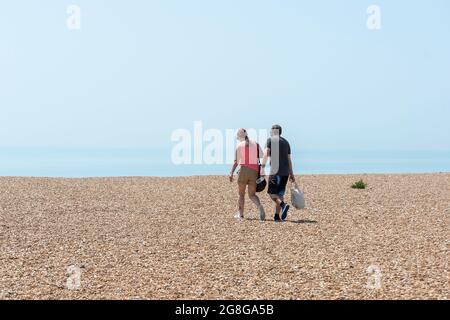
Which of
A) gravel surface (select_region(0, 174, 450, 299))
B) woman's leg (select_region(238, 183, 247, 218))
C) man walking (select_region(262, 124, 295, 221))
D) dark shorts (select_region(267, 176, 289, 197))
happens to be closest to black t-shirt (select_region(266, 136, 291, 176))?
man walking (select_region(262, 124, 295, 221))

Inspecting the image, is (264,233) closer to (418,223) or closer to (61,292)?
(418,223)

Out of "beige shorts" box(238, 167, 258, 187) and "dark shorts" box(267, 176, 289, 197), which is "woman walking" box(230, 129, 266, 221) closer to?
"beige shorts" box(238, 167, 258, 187)

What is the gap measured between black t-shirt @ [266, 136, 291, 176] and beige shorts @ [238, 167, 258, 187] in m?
0.54

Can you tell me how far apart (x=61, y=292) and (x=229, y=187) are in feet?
43.8

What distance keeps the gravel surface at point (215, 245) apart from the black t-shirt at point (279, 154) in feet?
3.99

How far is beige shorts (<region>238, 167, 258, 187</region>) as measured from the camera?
1466cm

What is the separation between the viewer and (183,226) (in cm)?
1395

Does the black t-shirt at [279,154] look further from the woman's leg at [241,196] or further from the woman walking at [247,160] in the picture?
the woman's leg at [241,196]

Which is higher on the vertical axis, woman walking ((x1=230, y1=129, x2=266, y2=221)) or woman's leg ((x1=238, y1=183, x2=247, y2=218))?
woman walking ((x1=230, y1=129, x2=266, y2=221))

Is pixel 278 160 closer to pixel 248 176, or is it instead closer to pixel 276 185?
pixel 276 185

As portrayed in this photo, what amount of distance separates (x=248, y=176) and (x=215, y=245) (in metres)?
3.51

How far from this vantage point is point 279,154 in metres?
14.2

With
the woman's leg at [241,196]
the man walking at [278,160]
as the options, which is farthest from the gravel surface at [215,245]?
the man walking at [278,160]

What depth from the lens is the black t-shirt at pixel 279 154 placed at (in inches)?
560
